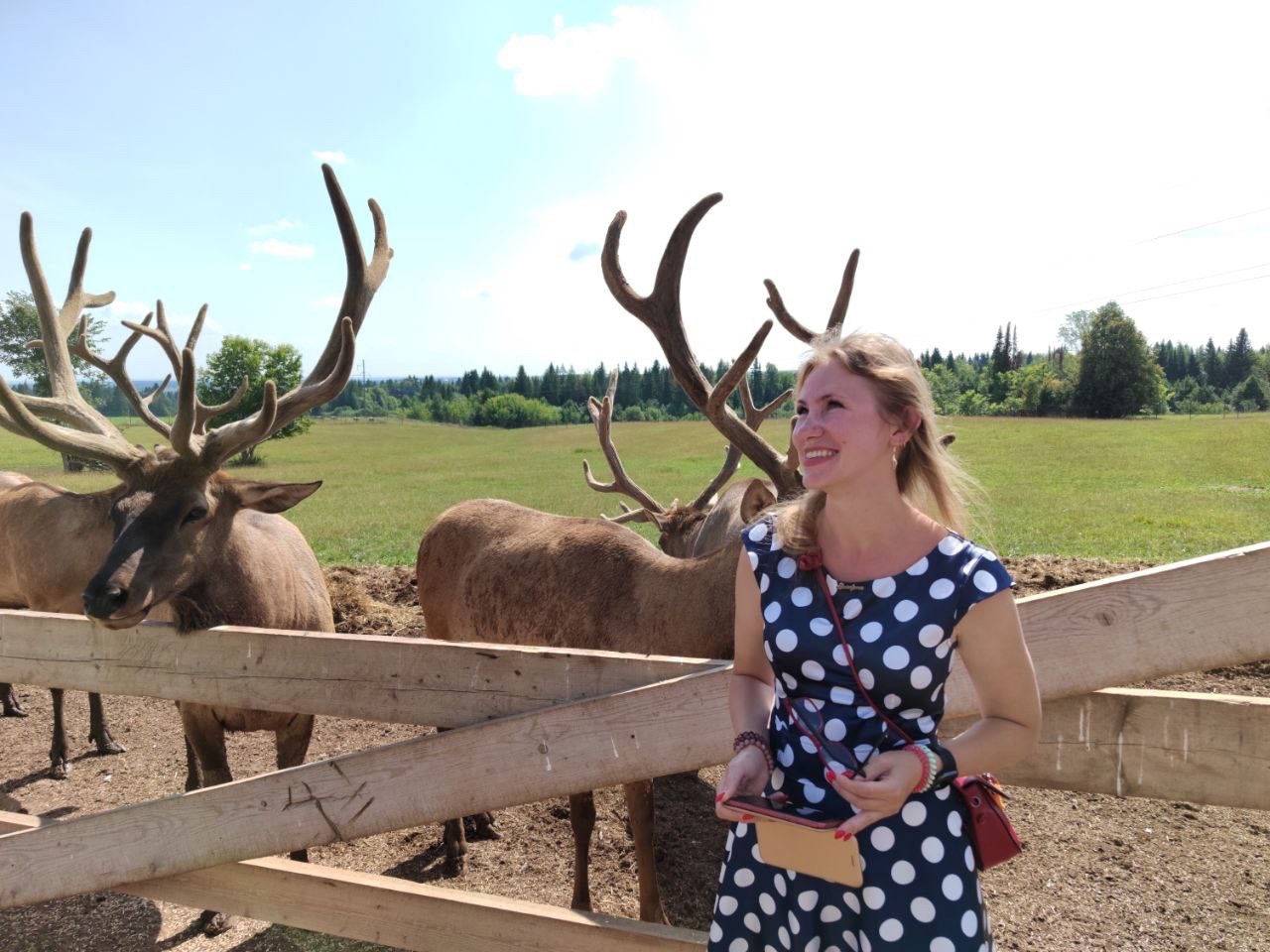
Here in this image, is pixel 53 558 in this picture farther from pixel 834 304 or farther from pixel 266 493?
pixel 834 304

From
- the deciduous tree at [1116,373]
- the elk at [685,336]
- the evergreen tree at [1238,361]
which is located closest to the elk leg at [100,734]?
the elk at [685,336]

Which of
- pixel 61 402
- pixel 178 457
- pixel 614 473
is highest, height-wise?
pixel 61 402

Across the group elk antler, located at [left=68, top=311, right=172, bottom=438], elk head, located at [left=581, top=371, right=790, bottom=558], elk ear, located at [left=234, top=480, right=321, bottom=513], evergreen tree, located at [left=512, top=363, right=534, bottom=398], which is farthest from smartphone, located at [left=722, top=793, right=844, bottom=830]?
evergreen tree, located at [left=512, top=363, right=534, bottom=398]

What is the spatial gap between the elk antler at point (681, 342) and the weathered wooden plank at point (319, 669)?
6.24ft

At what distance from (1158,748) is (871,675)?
100 centimetres

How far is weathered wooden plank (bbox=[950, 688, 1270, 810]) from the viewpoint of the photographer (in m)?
1.87

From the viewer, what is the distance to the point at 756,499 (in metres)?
3.75

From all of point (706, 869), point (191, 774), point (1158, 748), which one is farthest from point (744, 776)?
point (191, 774)

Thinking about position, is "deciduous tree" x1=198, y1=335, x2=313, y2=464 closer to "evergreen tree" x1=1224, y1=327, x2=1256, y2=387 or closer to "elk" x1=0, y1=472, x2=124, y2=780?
"elk" x1=0, y1=472, x2=124, y2=780

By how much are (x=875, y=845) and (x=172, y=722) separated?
6493 mm

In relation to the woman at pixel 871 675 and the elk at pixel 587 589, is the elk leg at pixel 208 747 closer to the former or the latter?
the elk at pixel 587 589

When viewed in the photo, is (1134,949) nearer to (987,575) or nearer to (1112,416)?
(987,575)

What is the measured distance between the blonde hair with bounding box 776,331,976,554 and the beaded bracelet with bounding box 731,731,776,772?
1.34 ft

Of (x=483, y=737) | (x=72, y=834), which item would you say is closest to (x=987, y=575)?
(x=483, y=737)
